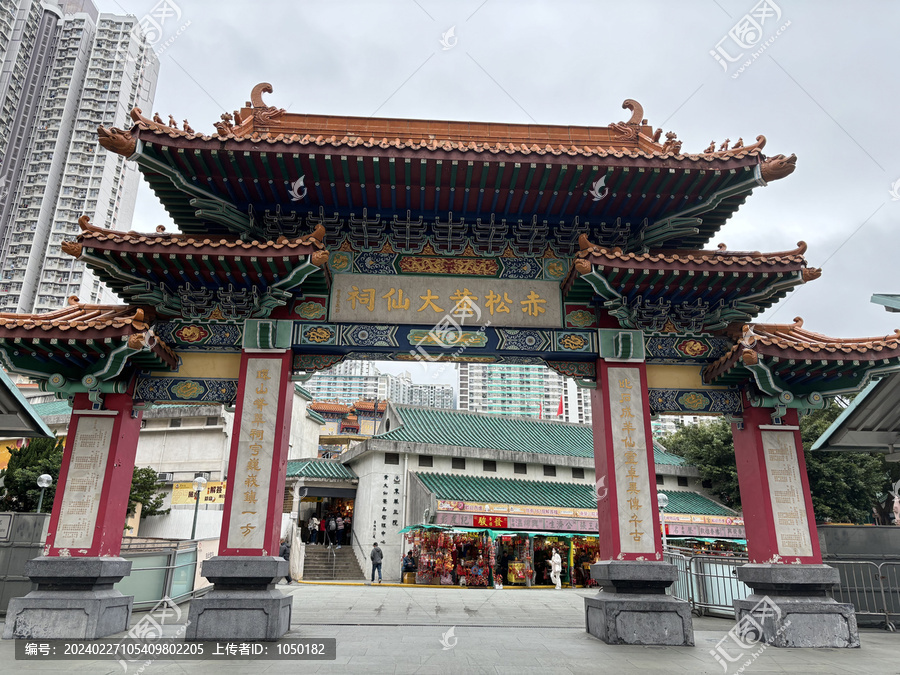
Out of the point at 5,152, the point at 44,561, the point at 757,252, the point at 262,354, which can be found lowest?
the point at 44,561

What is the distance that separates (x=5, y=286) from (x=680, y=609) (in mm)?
79819

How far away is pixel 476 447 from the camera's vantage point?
1008 inches

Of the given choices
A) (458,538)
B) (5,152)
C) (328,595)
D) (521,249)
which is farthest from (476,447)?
(5,152)

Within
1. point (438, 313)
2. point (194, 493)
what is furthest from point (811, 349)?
point (194, 493)

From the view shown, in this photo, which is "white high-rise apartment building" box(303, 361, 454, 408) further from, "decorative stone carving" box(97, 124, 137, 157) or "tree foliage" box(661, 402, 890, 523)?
"decorative stone carving" box(97, 124, 137, 157)

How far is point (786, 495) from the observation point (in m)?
8.66

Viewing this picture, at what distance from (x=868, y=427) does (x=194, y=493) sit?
2698cm

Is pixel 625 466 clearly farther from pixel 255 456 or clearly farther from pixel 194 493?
pixel 194 493

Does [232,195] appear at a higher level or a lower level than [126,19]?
lower

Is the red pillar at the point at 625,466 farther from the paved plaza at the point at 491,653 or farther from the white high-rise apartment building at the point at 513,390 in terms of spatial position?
the white high-rise apartment building at the point at 513,390


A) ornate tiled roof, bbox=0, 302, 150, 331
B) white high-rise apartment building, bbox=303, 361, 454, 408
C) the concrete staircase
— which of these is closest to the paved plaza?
ornate tiled roof, bbox=0, 302, 150, 331

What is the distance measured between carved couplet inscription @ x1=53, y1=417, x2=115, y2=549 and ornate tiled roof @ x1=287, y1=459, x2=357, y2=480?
63.1 ft

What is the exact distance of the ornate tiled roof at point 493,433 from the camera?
26.5 meters

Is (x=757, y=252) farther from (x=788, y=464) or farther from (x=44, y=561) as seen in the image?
(x=44, y=561)
